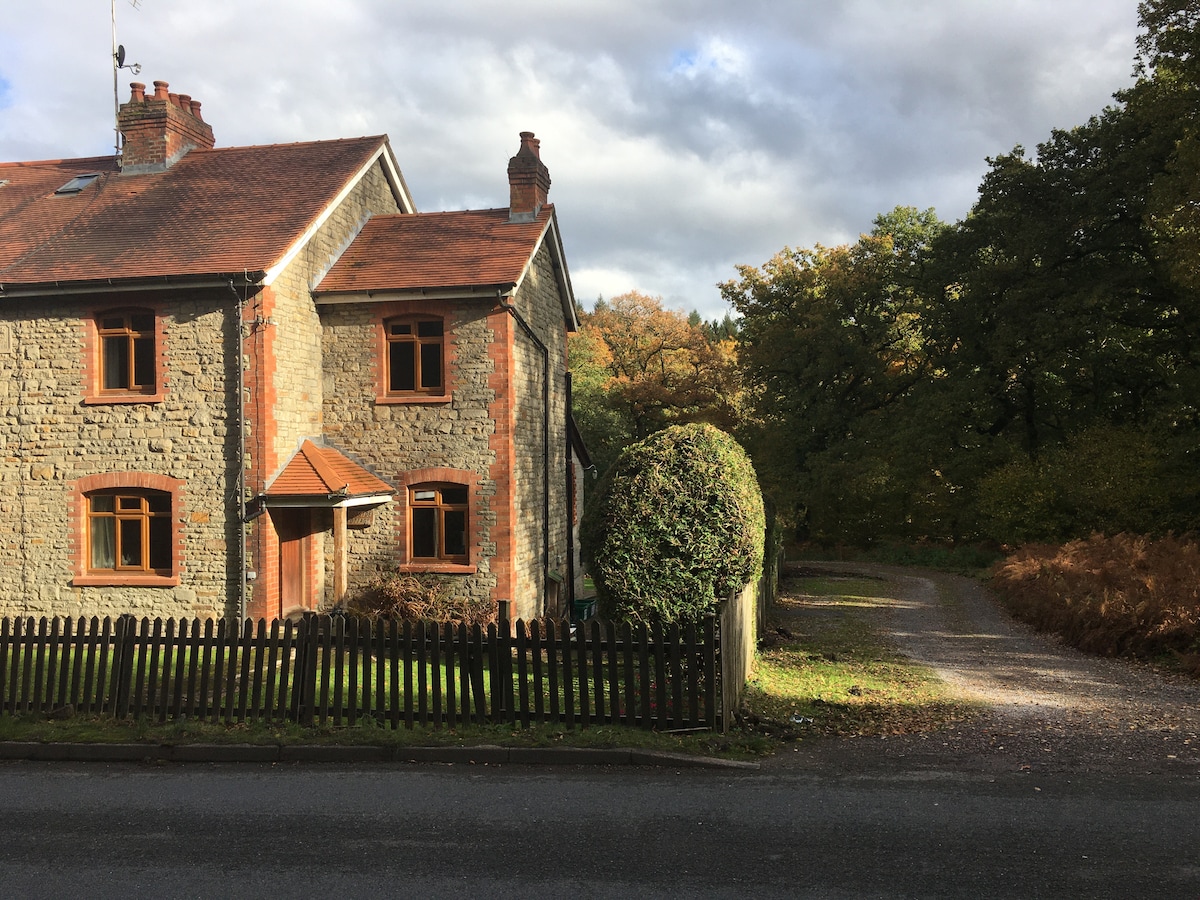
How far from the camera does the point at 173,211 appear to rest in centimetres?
1764

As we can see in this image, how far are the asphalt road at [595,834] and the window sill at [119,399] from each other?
8554 mm

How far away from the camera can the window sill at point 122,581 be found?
51.0 ft

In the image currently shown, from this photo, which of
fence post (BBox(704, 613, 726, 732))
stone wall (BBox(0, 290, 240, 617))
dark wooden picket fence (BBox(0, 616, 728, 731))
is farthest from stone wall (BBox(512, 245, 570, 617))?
fence post (BBox(704, 613, 726, 732))

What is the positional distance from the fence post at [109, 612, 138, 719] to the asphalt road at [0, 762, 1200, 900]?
137 centimetres

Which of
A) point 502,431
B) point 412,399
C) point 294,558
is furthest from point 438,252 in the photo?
point 294,558

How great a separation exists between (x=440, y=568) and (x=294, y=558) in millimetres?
2645

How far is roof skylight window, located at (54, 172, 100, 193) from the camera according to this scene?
19.4 m

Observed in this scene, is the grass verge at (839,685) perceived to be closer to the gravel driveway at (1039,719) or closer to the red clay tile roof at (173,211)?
the gravel driveway at (1039,719)

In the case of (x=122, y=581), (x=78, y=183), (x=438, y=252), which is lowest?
(x=122, y=581)

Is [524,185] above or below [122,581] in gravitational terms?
above

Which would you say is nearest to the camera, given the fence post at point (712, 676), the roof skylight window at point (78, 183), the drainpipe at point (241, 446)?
the fence post at point (712, 676)

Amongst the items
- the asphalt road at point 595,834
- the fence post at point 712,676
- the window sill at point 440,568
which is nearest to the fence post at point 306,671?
the asphalt road at point 595,834

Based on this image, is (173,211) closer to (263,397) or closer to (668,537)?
(263,397)

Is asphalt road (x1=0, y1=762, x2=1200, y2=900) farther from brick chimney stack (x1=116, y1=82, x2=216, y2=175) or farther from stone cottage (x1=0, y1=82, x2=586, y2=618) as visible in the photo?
brick chimney stack (x1=116, y1=82, x2=216, y2=175)
